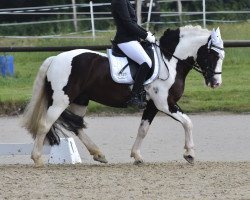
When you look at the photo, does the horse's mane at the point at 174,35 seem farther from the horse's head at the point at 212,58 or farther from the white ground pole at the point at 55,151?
the white ground pole at the point at 55,151

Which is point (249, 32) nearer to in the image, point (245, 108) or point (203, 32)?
point (245, 108)

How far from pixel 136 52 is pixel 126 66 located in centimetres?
22

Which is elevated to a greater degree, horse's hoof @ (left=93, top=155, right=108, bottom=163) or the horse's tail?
the horse's tail

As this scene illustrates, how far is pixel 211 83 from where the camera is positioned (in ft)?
36.7

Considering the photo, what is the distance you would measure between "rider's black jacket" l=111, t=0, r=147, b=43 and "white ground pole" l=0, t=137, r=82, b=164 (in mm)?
1383

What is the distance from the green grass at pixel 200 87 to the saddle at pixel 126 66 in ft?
15.0

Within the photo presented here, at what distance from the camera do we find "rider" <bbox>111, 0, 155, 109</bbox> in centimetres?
1089

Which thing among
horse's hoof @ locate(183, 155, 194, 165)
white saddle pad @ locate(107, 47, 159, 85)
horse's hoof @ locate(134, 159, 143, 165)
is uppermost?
white saddle pad @ locate(107, 47, 159, 85)

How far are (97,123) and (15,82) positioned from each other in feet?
14.5

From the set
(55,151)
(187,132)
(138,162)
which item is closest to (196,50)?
(187,132)

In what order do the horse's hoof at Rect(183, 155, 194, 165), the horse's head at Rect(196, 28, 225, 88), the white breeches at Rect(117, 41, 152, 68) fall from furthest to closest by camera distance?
the horse's head at Rect(196, 28, 225, 88), the white breeches at Rect(117, 41, 152, 68), the horse's hoof at Rect(183, 155, 194, 165)

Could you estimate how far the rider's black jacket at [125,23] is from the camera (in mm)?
10883

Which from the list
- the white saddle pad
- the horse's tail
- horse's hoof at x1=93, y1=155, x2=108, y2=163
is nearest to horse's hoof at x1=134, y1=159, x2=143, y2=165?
horse's hoof at x1=93, y1=155, x2=108, y2=163

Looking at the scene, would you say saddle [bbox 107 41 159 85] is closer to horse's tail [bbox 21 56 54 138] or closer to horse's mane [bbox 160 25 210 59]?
horse's mane [bbox 160 25 210 59]
